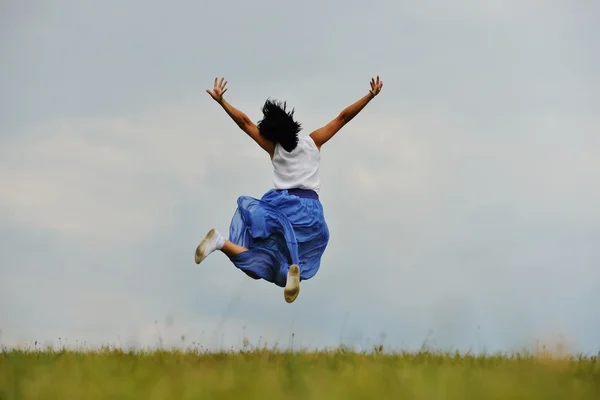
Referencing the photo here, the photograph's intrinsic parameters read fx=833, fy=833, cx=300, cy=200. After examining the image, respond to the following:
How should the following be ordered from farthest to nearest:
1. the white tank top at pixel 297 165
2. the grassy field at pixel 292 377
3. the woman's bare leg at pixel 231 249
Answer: the white tank top at pixel 297 165 → the woman's bare leg at pixel 231 249 → the grassy field at pixel 292 377

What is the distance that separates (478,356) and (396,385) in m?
3.31

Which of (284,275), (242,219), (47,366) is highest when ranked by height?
(242,219)

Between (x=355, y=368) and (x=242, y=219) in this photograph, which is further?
(x=242, y=219)

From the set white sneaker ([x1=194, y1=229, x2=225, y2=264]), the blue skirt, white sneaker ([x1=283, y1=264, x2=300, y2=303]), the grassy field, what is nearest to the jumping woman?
the blue skirt

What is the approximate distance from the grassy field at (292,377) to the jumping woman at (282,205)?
1541mm

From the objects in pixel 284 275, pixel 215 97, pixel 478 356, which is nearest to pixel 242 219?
pixel 284 275

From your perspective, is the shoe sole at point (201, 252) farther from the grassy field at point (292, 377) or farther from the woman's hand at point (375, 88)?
the woman's hand at point (375, 88)

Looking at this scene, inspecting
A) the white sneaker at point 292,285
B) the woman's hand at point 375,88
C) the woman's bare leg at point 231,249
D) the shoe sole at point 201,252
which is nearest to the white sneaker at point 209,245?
the shoe sole at point 201,252

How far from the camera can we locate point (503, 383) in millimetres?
5691

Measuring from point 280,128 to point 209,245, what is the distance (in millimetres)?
1635

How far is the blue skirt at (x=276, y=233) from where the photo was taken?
9711 millimetres

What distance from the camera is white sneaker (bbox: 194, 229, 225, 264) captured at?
905 centimetres

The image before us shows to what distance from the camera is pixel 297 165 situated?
32.2ft

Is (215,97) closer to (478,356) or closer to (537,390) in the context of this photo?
(478,356)
